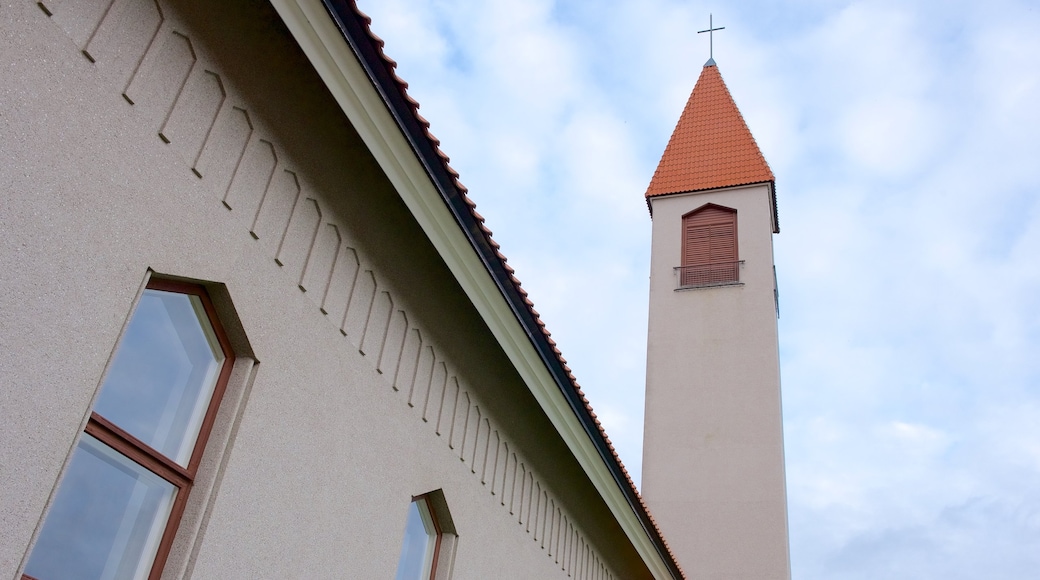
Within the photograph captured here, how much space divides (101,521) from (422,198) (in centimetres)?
294

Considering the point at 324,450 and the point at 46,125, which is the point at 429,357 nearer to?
the point at 324,450

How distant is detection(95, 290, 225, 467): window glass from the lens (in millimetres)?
4664

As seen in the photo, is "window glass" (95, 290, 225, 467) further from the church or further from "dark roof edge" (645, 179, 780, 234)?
"dark roof edge" (645, 179, 780, 234)

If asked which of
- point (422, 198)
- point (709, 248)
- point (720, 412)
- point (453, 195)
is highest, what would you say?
point (709, 248)

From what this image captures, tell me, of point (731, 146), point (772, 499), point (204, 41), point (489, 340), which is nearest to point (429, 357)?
point (489, 340)

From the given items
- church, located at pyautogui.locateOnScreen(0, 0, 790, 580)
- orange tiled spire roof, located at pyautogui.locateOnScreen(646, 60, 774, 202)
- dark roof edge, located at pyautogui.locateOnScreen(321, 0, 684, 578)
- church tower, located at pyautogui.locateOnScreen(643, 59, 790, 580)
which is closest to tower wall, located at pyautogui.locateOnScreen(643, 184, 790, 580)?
church tower, located at pyautogui.locateOnScreen(643, 59, 790, 580)

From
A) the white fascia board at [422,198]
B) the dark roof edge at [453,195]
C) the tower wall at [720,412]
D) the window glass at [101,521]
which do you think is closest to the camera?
the window glass at [101,521]

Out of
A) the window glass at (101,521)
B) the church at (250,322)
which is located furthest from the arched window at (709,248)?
the window glass at (101,521)

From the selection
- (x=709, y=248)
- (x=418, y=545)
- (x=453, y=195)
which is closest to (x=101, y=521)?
(x=453, y=195)

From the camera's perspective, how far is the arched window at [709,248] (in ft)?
75.4

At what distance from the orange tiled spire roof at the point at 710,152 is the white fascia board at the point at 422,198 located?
1568cm

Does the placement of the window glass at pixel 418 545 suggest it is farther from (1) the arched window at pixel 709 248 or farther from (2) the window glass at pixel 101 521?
(1) the arched window at pixel 709 248

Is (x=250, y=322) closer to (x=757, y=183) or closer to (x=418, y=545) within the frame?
(x=418, y=545)

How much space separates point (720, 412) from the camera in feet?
68.3
